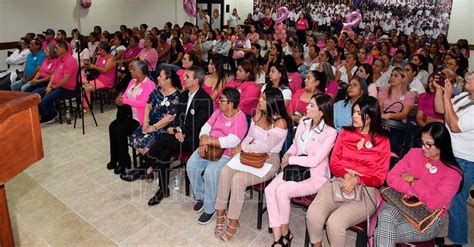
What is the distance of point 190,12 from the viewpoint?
12.3 meters

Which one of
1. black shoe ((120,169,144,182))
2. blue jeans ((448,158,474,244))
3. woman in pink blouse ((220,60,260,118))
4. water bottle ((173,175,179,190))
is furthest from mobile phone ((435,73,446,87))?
black shoe ((120,169,144,182))

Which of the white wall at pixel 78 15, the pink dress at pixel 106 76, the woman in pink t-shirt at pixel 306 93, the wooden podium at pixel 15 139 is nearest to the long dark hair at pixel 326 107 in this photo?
the woman in pink t-shirt at pixel 306 93

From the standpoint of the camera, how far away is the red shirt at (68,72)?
5.16 m

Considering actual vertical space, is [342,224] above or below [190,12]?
below

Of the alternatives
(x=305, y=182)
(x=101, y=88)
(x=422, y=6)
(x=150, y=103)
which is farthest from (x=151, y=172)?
(x=422, y=6)

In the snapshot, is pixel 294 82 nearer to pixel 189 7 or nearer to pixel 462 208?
pixel 462 208

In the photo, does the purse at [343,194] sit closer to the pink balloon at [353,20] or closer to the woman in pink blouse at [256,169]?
the woman in pink blouse at [256,169]

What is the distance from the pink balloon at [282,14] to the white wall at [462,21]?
480 cm

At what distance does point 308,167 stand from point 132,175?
192cm

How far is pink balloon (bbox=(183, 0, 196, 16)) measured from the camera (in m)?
12.1

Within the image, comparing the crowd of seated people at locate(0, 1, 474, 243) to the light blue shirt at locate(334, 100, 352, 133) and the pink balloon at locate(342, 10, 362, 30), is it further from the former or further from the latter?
the pink balloon at locate(342, 10, 362, 30)

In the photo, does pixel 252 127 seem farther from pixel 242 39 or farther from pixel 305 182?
pixel 242 39

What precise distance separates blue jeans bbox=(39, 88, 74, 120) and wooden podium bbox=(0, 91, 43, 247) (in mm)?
3728

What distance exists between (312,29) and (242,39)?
14.1ft
